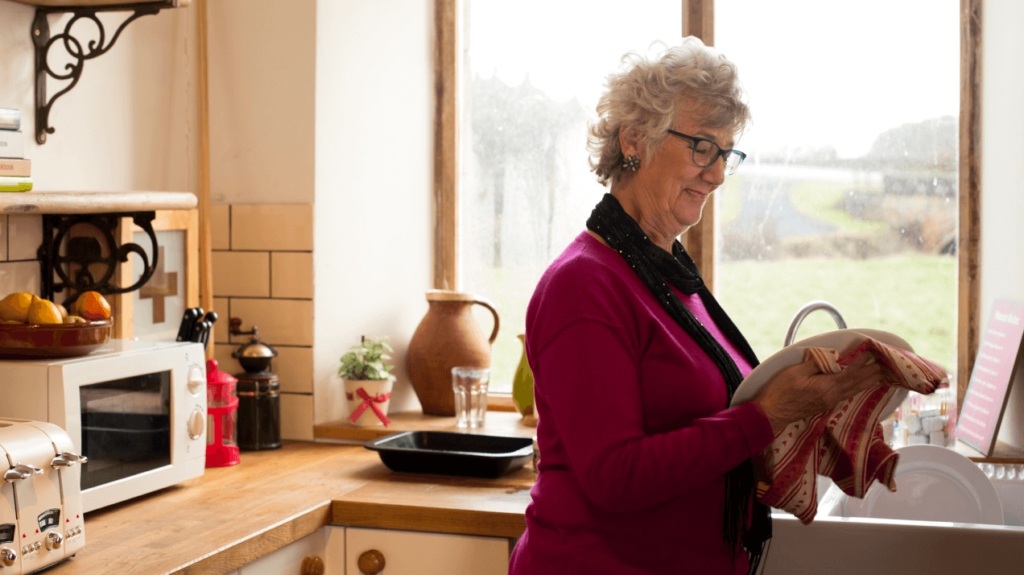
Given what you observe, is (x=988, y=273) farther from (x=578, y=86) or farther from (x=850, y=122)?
(x=578, y=86)

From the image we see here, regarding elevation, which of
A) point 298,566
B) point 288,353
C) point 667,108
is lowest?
point 298,566

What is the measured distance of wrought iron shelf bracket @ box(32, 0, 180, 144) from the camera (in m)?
1.68

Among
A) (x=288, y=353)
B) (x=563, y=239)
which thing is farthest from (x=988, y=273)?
(x=288, y=353)

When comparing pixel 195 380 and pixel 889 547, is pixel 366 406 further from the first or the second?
pixel 889 547

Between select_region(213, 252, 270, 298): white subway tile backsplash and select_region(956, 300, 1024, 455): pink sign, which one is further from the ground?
select_region(213, 252, 270, 298): white subway tile backsplash

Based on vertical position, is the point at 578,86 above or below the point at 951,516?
above

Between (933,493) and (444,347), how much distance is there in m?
1.13

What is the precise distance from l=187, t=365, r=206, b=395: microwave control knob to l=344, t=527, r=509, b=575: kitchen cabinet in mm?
378

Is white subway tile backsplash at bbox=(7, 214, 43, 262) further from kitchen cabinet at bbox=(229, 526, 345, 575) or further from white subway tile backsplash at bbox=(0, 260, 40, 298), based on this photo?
kitchen cabinet at bbox=(229, 526, 345, 575)

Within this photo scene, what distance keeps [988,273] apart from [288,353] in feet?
5.38

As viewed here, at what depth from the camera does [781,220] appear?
2295 mm

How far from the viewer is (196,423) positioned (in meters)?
1.67

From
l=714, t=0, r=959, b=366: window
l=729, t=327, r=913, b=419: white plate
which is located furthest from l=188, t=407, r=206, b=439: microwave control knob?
l=714, t=0, r=959, b=366: window

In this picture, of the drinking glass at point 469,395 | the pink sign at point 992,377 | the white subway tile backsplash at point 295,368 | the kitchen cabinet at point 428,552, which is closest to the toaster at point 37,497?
the kitchen cabinet at point 428,552
